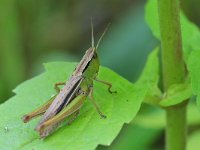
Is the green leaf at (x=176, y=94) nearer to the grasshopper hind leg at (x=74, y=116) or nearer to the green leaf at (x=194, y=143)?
the grasshopper hind leg at (x=74, y=116)

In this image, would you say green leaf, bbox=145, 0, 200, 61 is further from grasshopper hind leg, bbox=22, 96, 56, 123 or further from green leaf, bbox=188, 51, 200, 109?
grasshopper hind leg, bbox=22, 96, 56, 123

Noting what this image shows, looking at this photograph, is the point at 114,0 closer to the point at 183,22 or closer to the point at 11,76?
the point at 11,76

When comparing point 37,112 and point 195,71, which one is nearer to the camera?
point 195,71

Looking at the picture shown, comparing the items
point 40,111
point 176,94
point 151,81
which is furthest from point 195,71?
point 40,111

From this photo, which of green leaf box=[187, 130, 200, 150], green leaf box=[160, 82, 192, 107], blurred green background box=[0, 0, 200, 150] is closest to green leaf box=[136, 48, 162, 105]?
green leaf box=[160, 82, 192, 107]

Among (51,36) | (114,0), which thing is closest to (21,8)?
(51,36)

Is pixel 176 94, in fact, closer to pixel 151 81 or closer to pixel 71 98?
pixel 151 81
